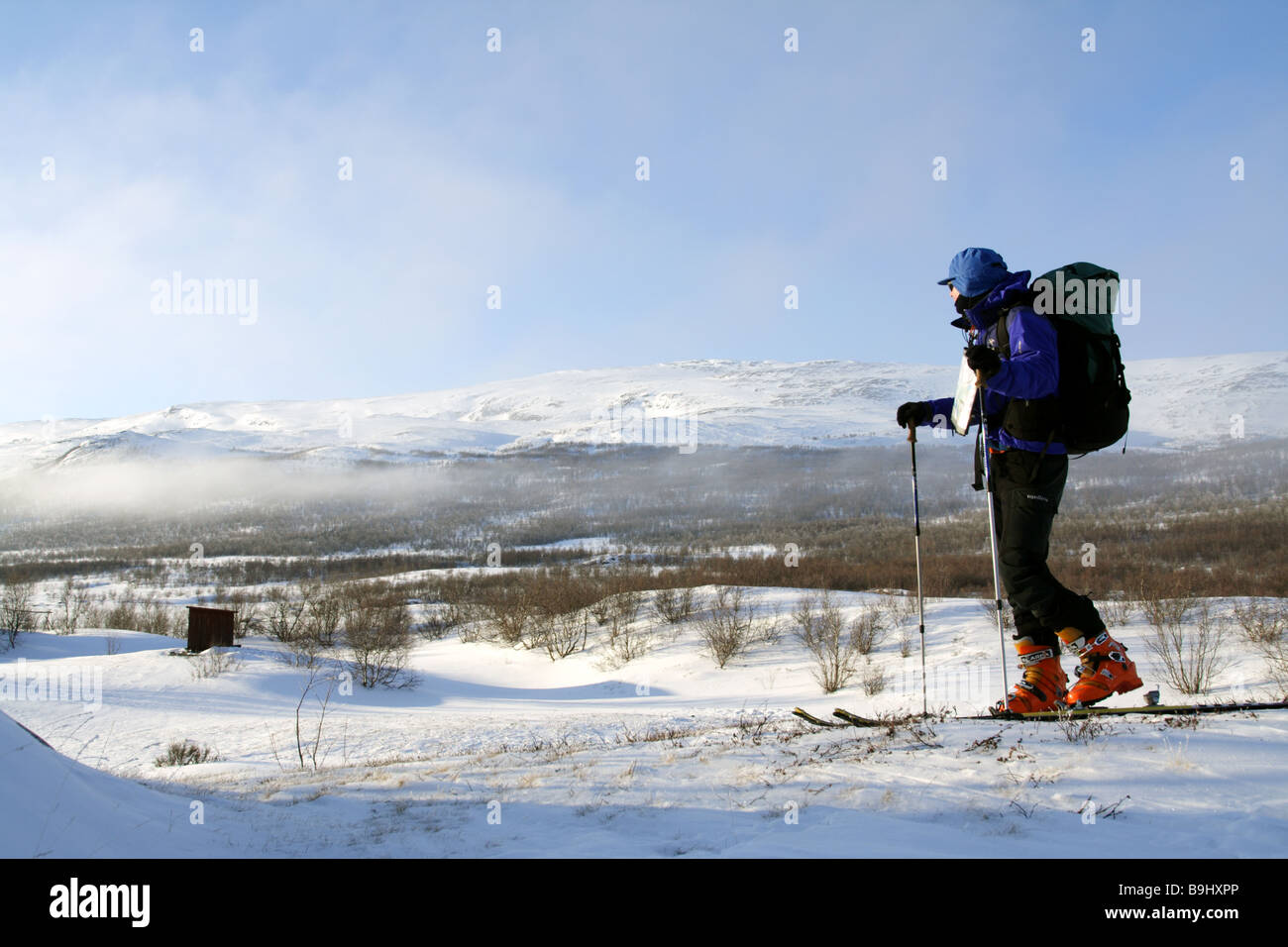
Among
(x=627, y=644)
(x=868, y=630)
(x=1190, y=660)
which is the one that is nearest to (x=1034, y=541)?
(x=1190, y=660)

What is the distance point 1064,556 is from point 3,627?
44.8 m

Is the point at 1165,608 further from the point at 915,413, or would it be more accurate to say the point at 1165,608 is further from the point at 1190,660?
the point at 915,413

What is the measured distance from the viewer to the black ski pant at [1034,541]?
388 centimetres

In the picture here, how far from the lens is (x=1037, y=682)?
415 centimetres

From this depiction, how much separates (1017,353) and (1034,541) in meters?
1.01

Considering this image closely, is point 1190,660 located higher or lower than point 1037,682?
lower

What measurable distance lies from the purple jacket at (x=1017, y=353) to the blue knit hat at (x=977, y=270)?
2.8 inches

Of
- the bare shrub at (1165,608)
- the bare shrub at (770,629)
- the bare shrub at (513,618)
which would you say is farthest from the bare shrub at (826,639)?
the bare shrub at (513,618)

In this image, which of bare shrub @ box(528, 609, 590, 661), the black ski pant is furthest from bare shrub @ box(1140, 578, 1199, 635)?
bare shrub @ box(528, 609, 590, 661)

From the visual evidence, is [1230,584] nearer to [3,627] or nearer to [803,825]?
[803,825]

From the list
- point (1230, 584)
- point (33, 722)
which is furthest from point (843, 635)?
point (33, 722)

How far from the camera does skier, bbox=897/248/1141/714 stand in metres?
3.66

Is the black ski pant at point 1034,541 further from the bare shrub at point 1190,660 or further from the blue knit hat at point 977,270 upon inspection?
the bare shrub at point 1190,660

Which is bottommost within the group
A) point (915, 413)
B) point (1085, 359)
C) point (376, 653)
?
point (376, 653)
